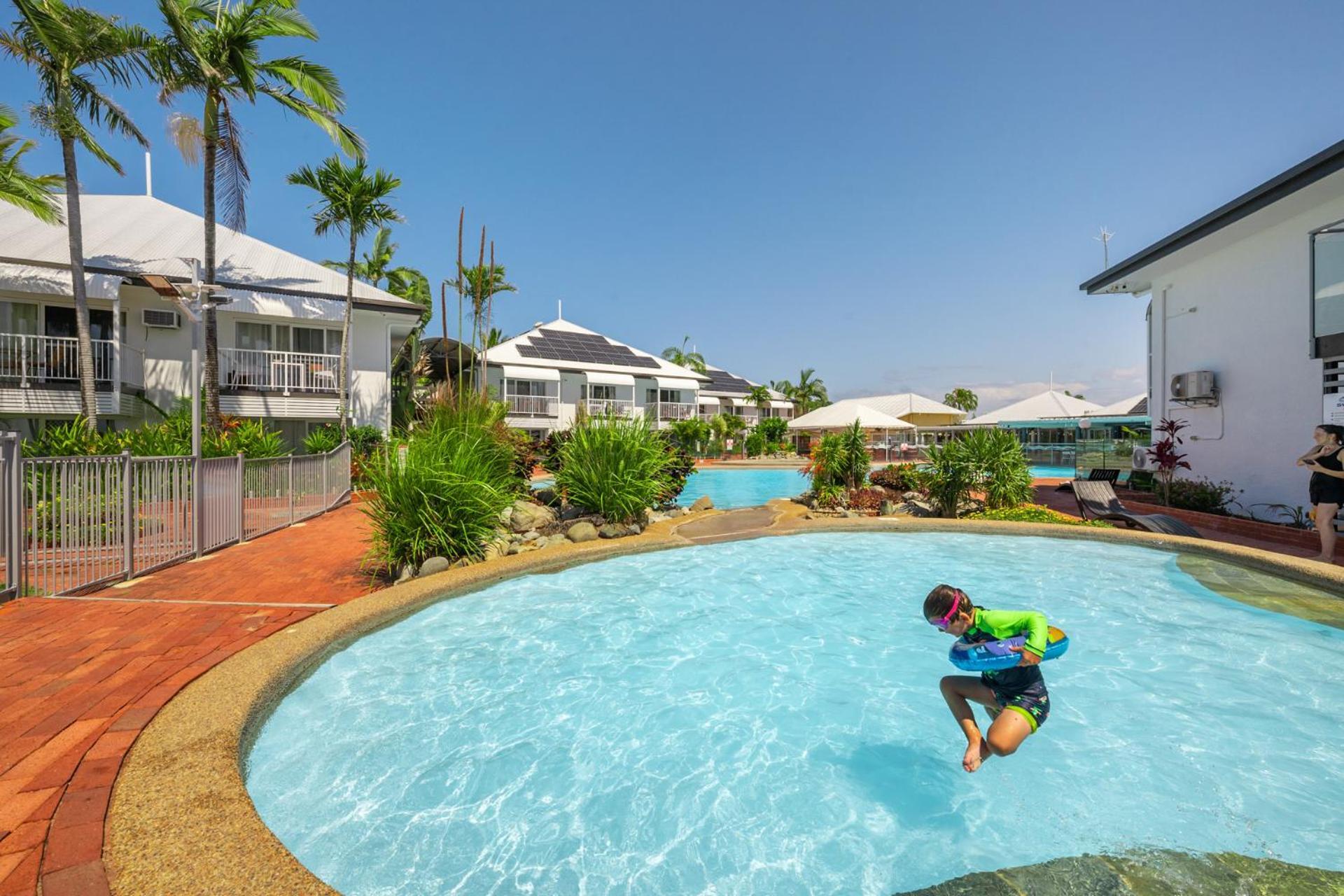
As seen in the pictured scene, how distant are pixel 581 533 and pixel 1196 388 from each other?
12.1m

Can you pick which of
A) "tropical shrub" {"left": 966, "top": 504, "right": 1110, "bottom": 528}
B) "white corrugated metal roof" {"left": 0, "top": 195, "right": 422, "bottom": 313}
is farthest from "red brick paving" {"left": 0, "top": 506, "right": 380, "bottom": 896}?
"white corrugated metal roof" {"left": 0, "top": 195, "right": 422, "bottom": 313}

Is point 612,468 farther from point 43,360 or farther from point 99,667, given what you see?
point 43,360

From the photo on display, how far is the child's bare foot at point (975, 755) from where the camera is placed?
2613 millimetres

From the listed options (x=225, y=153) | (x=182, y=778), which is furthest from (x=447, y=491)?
(x=225, y=153)

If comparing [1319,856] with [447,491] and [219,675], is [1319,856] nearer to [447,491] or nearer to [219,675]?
[219,675]

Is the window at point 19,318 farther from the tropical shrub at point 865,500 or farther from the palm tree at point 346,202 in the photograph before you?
the tropical shrub at point 865,500

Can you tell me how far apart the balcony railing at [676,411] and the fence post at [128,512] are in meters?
29.1

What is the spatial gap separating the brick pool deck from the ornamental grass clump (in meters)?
0.56

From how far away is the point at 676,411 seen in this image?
3575 cm

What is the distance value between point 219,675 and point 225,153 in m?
16.2

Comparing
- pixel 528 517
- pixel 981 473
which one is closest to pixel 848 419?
pixel 981 473

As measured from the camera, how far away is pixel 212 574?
6152mm

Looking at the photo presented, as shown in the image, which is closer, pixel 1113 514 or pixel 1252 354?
pixel 1113 514

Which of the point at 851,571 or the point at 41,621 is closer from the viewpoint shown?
the point at 41,621
